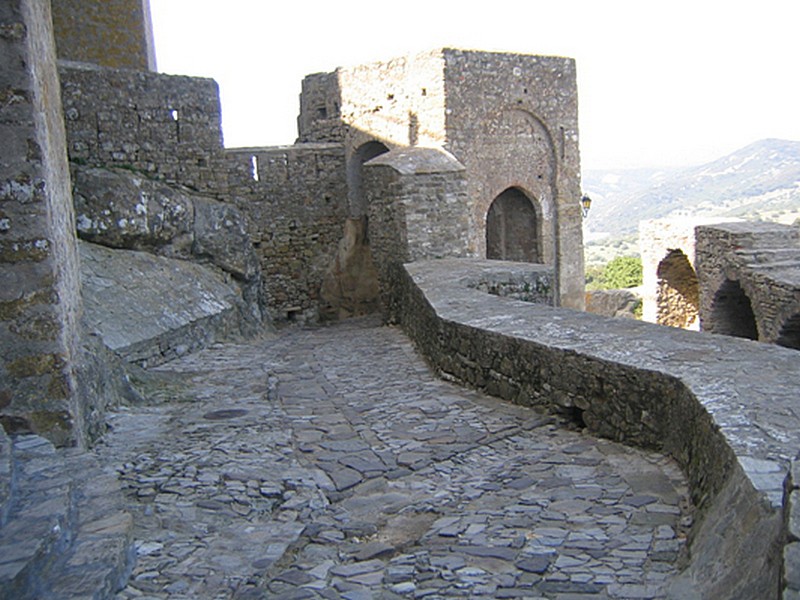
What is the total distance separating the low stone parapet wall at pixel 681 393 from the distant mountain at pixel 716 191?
60828 millimetres

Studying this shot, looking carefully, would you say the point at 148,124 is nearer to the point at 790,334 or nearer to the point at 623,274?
the point at 790,334

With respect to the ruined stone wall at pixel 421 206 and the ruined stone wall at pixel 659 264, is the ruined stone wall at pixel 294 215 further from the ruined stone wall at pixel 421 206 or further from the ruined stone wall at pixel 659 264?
the ruined stone wall at pixel 659 264

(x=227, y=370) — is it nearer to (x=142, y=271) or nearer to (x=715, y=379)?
(x=142, y=271)

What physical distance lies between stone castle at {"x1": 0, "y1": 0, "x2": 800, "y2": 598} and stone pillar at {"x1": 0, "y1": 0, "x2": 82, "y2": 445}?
0.04 feet

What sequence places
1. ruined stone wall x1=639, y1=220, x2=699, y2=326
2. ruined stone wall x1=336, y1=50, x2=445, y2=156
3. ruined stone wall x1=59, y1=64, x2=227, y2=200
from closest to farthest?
ruined stone wall x1=59, y1=64, x2=227, y2=200
ruined stone wall x1=336, y1=50, x2=445, y2=156
ruined stone wall x1=639, y1=220, x2=699, y2=326

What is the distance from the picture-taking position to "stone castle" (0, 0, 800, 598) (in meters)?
4.29

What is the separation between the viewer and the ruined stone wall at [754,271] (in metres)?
14.3

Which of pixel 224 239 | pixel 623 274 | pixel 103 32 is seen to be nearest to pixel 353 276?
pixel 224 239

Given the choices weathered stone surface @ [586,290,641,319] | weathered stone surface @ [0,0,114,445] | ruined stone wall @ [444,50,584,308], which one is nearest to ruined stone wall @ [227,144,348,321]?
ruined stone wall @ [444,50,584,308]

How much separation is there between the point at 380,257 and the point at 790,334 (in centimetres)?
704

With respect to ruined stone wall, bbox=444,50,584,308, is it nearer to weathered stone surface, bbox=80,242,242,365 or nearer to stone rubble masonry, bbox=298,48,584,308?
stone rubble masonry, bbox=298,48,584,308

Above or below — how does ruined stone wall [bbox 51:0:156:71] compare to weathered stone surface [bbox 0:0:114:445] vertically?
above

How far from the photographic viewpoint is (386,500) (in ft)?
15.0

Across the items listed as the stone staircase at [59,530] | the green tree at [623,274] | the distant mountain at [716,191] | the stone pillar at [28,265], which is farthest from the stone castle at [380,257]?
the distant mountain at [716,191]
